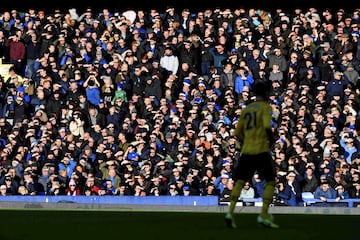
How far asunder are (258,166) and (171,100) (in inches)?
506

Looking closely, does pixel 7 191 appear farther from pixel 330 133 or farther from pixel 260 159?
pixel 260 159

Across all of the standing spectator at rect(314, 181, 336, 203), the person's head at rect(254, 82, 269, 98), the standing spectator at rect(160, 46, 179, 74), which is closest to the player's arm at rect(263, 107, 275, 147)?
the person's head at rect(254, 82, 269, 98)

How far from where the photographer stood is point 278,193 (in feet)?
75.0

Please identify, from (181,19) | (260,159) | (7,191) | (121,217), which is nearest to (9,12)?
(181,19)

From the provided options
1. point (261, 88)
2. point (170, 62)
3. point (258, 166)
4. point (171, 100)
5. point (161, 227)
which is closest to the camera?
point (261, 88)

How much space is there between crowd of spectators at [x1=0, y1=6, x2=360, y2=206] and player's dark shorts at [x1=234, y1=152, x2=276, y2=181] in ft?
29.0

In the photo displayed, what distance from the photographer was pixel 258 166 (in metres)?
13.9

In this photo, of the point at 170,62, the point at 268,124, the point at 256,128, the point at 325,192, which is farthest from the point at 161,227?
the point at 170,62

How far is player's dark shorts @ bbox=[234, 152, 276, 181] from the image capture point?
13891 millimetres

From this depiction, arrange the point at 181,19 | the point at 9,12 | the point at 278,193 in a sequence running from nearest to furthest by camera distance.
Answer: the point at 278,193 → the point at 181,19 → the point at 9,12

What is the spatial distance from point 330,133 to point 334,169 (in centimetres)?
124

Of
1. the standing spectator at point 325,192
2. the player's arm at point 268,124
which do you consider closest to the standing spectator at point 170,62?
the standing spectator at point 325,192

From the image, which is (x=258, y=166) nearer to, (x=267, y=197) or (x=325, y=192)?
(x=267, y=197)

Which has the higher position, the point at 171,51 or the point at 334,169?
the point at 171,51
